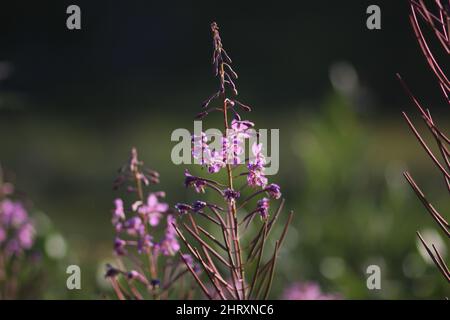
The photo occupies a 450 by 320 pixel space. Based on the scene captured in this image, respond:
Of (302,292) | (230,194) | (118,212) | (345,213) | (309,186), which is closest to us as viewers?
(230,194)

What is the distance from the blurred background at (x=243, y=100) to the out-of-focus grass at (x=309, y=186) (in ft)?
0.04

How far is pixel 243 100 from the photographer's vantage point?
1161cm

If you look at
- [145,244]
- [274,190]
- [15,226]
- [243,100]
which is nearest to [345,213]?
[15,226]

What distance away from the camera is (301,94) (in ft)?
39.5

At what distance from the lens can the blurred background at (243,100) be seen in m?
4.13

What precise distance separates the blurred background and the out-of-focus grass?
0.5 inches

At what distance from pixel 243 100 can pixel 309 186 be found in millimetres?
7404

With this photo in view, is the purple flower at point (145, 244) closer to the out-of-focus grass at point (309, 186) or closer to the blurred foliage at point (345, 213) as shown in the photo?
the out-of-focus grass at point (309, 186)

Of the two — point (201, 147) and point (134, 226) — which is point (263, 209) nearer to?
point (201, 147)

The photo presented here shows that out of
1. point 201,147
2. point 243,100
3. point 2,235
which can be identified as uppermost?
point 243,100

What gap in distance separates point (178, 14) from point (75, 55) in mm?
1833

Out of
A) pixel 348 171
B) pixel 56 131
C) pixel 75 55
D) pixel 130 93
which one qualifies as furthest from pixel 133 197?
pixel 75 55

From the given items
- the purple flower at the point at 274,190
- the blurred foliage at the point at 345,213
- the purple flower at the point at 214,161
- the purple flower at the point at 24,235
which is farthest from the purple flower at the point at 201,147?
the blurred foliage at the point at 345,213

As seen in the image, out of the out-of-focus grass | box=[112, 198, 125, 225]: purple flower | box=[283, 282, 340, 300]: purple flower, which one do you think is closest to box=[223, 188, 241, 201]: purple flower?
box=[112, 198, 125, 225]: purple flower
